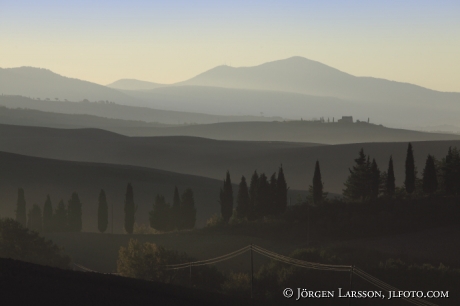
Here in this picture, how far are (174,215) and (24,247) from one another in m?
26.0

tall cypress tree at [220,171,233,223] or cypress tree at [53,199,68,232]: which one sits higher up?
tall cypress tree at [220,171,233,223]

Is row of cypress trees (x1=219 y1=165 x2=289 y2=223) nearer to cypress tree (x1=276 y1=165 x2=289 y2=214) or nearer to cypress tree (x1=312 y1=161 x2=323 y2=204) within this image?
cypress tree (x1=276 y1=165 x2=289 y2=214)

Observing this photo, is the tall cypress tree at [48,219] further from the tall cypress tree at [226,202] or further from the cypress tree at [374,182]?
the cypress tree at [374,182]

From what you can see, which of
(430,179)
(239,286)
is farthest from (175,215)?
(239,286)

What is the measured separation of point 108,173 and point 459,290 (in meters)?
98.8

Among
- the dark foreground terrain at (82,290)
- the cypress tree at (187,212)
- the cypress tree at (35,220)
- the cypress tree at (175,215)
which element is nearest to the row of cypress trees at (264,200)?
the cypress tree at (187,212)

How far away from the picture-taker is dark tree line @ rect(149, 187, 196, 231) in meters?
87.4

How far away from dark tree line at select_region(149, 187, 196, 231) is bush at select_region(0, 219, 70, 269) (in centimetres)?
2337

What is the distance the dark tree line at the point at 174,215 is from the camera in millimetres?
87438

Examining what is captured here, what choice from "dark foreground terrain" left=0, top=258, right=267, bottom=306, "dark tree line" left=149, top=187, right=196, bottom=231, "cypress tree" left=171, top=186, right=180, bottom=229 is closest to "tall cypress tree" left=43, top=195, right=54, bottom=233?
"dark tree line" left=149, top=187, right=196, bottom=231

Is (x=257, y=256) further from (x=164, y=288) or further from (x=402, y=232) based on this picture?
(x=164, y=288)

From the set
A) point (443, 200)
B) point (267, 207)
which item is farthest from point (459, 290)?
point (267, 207)

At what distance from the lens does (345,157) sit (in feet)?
575

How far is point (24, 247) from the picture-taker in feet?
211
